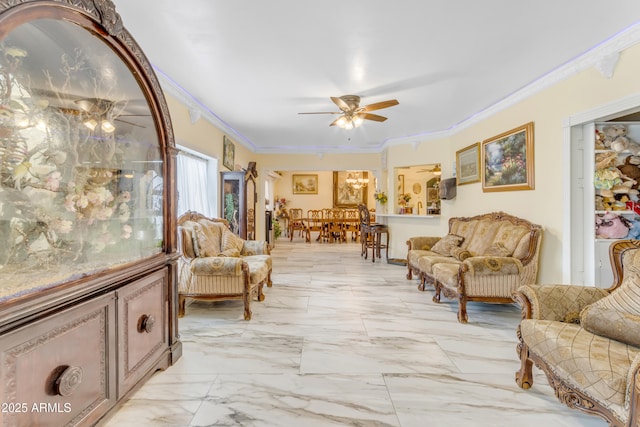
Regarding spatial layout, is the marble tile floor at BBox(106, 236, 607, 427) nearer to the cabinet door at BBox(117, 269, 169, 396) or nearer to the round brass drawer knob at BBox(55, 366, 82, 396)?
the cabinet door at BBox(117, 269, 169, 396)

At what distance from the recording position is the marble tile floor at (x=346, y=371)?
1648 mm

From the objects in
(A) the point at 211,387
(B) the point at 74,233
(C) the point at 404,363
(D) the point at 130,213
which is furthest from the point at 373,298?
(B) the point at 74,233

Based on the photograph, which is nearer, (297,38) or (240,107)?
(297,38)

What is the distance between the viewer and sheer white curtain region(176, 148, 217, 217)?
3936mm

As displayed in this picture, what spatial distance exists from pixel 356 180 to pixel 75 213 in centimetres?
927

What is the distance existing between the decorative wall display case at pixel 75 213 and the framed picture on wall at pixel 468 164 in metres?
4.25

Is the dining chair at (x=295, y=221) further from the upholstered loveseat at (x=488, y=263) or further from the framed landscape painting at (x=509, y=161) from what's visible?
the framed landscape painting at (x=509, y=161)

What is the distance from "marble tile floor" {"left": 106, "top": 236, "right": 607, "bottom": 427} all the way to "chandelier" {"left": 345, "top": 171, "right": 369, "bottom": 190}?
6928mm

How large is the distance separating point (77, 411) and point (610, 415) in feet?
7.65

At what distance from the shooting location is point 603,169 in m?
2.81

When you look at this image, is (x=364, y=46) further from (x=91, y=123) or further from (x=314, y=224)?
(x=314, y=224)

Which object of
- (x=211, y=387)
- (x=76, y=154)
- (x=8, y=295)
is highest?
(x=76, y=154)

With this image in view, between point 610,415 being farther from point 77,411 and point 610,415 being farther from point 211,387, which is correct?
point 77,411

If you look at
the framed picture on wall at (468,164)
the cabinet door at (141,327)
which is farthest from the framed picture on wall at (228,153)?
the framed picture on wall at (468,164)
